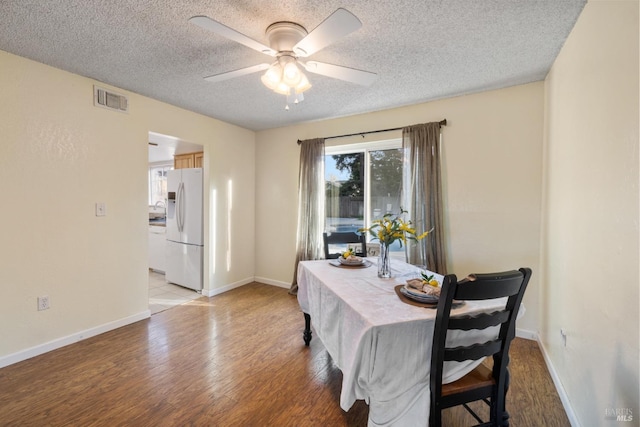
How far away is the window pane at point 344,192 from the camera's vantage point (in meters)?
4.04

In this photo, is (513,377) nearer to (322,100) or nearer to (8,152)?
(322,100)

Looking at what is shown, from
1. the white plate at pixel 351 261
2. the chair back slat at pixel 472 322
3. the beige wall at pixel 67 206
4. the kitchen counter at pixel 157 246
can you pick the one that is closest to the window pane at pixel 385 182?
the white plate at pixel 351 261

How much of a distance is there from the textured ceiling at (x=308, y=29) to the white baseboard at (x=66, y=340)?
2.50 meters

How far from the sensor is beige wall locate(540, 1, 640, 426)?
4.00ft

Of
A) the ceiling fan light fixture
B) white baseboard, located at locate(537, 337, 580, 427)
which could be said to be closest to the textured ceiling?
the ceiling fan light fixture

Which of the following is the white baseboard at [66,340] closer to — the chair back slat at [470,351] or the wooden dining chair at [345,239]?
the wooden dining chair at [345,239]

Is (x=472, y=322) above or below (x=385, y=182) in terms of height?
below

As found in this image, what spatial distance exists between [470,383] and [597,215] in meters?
1.13

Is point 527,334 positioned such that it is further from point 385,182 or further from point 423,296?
point 385,182

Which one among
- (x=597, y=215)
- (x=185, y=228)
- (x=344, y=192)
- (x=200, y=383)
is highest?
(x=344, y=192)

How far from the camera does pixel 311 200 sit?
13.6ft

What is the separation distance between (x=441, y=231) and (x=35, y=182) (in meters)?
3.93

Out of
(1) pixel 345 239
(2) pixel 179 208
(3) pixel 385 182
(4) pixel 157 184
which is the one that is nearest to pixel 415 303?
(1) pixel 345 239

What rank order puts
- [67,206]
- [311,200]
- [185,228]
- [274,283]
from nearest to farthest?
[67,206] → [311,200] → [185,228] → [274,283]
